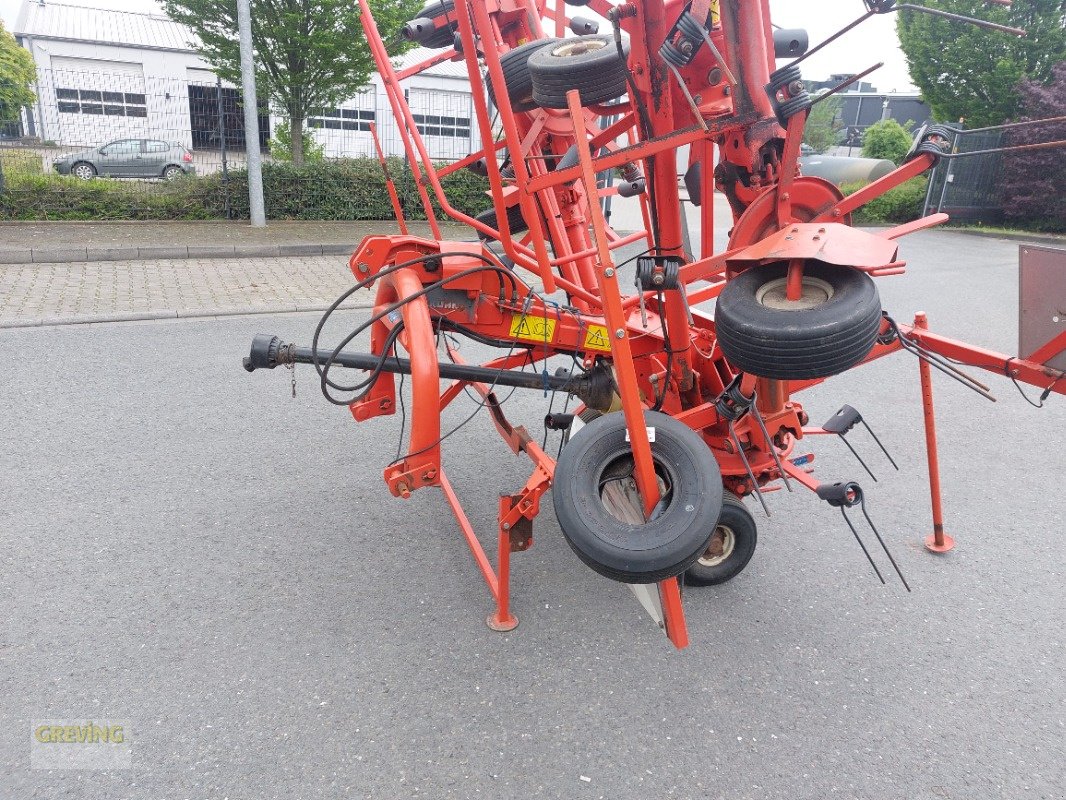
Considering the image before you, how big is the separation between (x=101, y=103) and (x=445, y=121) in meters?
5.83

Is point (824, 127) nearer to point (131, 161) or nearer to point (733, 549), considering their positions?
point (131, 161)

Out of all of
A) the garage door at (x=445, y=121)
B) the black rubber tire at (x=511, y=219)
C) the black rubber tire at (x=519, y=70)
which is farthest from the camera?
the garage door at (x=445, y=121)

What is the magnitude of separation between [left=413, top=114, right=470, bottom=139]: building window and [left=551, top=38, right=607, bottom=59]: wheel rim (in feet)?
38.2

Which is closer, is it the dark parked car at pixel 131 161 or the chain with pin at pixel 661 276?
the chain with pin at pixel 661 276

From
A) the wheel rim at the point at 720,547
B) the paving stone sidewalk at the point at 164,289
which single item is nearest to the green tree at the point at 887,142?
the paving stone sidewalk at the point at 164,289

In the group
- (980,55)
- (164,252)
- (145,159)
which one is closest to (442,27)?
(164,252)

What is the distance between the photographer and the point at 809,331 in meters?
2.04

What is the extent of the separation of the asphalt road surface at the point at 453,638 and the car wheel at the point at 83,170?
27.7ft

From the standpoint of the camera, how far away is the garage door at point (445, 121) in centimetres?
1378

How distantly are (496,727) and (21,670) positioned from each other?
5.63 ft

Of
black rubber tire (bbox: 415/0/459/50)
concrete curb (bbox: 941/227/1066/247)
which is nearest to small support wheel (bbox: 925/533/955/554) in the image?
black rubber tire (bbox: 415/0/459/50)

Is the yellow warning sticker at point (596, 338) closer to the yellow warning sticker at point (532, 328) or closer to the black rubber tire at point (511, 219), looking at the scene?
the yellow warning sticker at point (532, 328)

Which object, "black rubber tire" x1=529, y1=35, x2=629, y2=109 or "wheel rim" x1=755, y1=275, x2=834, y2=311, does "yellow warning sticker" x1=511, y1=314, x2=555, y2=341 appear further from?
"wheel rim" x1=755, y1=275, x2=834, y2=311

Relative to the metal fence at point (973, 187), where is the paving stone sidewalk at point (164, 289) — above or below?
below
